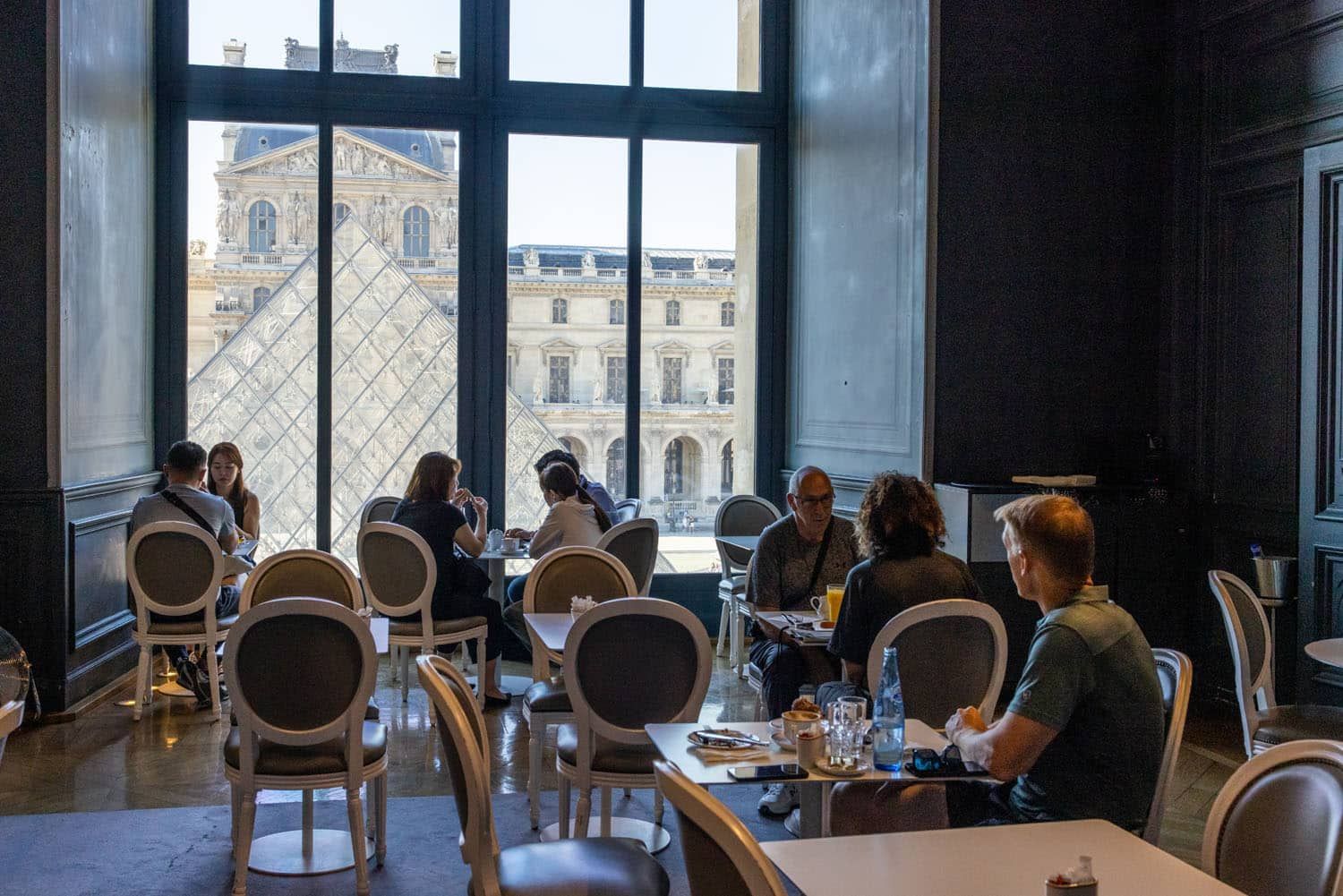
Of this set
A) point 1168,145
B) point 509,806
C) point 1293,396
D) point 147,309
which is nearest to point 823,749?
point 509,806

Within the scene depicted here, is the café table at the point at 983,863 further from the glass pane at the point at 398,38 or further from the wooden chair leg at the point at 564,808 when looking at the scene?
the glass pane at the point at 398,38

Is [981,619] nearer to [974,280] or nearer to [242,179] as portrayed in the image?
[974,280]

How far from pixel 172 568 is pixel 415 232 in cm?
301

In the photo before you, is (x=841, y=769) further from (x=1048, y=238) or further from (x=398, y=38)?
(x=398, y=38)

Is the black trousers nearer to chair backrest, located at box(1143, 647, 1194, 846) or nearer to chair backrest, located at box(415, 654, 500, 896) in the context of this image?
chair backrest, located at box(1143, 647, 1194, 846)

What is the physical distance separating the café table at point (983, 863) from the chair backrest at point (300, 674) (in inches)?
75.2

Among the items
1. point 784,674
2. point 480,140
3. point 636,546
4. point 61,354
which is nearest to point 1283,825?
point 784,674

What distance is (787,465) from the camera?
859cm

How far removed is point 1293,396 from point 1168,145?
5.34ft

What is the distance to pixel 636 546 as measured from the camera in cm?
659

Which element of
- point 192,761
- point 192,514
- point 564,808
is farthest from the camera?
point 192,514

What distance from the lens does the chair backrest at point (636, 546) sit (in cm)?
645

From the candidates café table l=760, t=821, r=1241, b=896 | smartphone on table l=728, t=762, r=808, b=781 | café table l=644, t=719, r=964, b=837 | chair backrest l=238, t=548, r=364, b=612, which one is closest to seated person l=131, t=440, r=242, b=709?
chair backrest l=238, t=548, r=364, b=612

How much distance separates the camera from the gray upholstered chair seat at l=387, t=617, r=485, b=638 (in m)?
6.16
